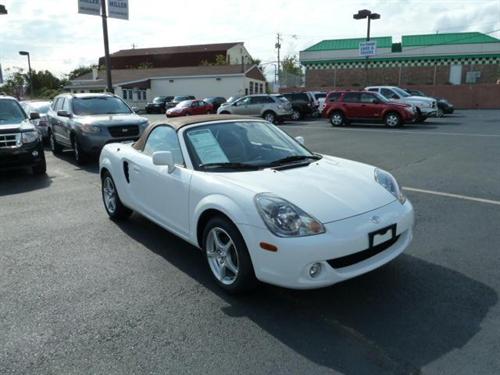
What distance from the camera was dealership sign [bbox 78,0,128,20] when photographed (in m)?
18.1

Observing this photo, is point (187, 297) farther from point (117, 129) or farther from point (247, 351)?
point (117, 129)

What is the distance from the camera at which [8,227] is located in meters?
5.72

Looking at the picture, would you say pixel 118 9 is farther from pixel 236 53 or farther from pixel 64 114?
pixel 236 53

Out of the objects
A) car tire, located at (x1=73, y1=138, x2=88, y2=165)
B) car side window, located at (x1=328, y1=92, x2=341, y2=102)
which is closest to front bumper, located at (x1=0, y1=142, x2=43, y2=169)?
car tire, located at (x1=73, y1=138, x2=88, y2=165)

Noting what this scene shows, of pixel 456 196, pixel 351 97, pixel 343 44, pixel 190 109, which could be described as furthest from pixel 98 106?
pixel 343 44

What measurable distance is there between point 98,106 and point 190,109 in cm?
1941

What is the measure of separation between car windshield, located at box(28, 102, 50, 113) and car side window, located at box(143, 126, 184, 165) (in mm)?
11991

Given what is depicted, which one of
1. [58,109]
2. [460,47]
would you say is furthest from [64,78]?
[58,109]

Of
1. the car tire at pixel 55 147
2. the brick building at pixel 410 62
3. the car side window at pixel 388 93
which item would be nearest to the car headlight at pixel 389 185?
the car tire at pixel 55 147

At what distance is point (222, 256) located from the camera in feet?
12.3

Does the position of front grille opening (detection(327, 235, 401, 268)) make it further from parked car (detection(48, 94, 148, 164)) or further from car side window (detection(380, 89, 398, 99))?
car side window (detection(380, 89, 398, 99))

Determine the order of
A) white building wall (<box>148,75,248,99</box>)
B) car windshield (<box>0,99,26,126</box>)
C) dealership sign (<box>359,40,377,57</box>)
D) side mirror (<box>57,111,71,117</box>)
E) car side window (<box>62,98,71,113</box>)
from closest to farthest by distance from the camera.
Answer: car windshield (<box>0,99,26,126</box>)
side mirror (<box>57,111,71,117</box>)
car side window (<box>62,98,71,113</box>)
dealership sign (<box>359,40,377,57</box>)
white building wall (<box>148,75,248,99</box>)

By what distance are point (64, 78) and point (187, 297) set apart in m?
93.0

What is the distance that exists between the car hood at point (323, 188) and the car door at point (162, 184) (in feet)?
1.75
